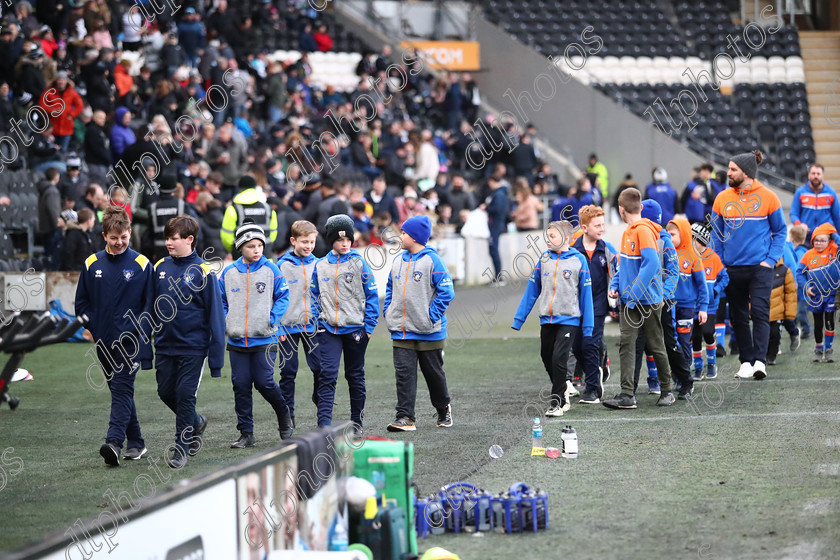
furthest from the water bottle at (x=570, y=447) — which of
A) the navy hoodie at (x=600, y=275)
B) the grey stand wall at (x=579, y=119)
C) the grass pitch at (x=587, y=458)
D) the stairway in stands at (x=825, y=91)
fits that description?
the stairway in stands at (x=825, y=91)

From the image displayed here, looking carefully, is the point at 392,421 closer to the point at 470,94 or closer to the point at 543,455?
the point at 543,455

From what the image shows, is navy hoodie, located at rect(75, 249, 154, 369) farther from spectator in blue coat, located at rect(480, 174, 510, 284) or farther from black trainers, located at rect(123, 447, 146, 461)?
spectator in blue coat, located at rect(480, 174, 510, 284)

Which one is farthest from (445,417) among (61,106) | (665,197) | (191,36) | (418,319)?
(191,36)

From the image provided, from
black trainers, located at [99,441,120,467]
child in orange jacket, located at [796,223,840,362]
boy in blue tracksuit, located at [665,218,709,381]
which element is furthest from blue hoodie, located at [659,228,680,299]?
black trainers, located at [99,441,120,467]

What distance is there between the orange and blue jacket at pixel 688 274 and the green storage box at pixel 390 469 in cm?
606

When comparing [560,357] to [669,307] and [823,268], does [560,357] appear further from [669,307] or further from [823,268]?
[823,268]

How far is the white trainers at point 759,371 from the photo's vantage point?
1288cm

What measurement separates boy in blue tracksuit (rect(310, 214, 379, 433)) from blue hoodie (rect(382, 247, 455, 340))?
0.27m

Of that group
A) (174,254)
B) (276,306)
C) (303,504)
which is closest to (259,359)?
(276,306)

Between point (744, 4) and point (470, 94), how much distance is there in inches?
372

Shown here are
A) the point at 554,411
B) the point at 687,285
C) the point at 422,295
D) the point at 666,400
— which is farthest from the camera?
the point at 687,285

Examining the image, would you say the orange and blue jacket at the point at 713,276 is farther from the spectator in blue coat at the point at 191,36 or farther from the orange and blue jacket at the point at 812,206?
the spectator in blue coat at the point at 191,36

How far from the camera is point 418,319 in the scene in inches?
424

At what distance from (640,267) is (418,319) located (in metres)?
2.19
